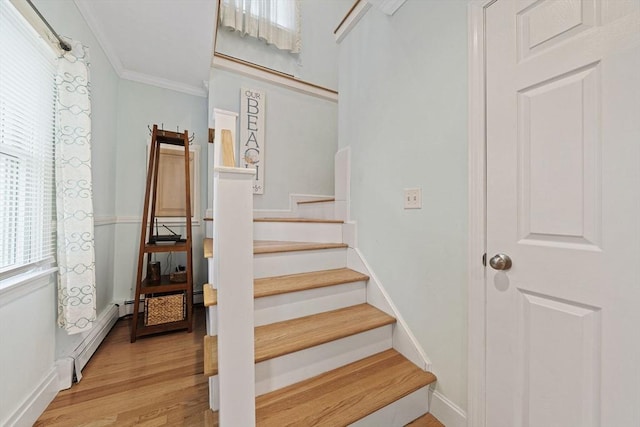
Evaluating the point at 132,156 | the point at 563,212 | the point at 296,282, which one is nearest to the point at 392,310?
the point at 296,282

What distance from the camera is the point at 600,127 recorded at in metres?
0.79

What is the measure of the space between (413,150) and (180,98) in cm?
270

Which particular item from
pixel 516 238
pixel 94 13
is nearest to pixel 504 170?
pixel 516 238

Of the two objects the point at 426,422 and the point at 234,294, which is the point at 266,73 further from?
the point at 426,422

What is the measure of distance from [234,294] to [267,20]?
3.31 metres

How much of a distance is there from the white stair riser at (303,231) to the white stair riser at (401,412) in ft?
3.74

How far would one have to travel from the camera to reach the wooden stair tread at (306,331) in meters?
1.20

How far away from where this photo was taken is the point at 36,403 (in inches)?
51.7

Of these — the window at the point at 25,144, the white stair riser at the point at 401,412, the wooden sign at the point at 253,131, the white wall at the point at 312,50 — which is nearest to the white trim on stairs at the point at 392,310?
the white stair riser at the point at 401,412

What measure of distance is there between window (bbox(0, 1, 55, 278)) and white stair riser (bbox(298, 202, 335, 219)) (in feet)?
6.34

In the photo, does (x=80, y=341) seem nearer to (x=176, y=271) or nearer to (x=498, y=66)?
(x=176, y=271)

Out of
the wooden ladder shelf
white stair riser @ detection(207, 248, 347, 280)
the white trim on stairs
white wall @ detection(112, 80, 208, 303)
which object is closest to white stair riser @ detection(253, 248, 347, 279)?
white stair riser @ detection(207, 248, 347, 280)

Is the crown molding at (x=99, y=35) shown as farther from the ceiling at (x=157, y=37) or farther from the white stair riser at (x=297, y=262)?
the white stair riser at (x=297, y=262)

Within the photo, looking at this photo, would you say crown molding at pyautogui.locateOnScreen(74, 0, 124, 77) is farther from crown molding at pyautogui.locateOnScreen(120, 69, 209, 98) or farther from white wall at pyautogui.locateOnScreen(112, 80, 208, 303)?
white wall at pyautogui.locateOnScreen(112, 80, 208, 303)
